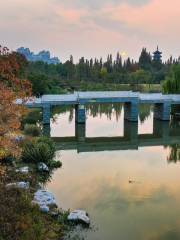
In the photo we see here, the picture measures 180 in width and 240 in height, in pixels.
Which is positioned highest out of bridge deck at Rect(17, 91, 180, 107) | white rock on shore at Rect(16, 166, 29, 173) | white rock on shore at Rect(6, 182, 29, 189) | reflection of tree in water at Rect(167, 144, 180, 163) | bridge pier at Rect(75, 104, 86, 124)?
bridge deck at Rect(17, 91, 180, 107)

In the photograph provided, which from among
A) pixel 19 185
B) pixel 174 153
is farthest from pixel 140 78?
pixel 19 185

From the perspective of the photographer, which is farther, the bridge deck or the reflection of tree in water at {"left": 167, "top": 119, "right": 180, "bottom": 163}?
the bridge deck

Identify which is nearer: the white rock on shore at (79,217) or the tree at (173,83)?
the white rock on shore at (79,217)

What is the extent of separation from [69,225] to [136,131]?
26.3m

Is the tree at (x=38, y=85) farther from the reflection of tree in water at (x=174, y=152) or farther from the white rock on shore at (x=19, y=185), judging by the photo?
the white rock on shore at (x=19, y=185)

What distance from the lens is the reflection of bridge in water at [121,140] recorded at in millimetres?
33906

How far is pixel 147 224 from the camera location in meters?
17.0

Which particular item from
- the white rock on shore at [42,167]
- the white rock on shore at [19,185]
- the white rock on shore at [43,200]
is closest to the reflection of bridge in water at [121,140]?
the white rock on shore at [42,167]

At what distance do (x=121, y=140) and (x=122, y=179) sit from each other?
13.8m

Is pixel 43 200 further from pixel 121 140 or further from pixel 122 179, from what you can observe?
pixel 121 140

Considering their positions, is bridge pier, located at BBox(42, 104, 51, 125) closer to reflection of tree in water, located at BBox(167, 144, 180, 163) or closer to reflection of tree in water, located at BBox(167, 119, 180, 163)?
reflection of tree in water, located at BBox(167, 119, 180, 163)

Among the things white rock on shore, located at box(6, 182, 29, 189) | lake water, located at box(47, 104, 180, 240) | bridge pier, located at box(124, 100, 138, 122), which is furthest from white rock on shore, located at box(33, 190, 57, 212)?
bridge pier, located at box(124, 100, 138, 122)

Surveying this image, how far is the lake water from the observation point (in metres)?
16.9

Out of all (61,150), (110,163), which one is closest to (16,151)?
(110,163)
